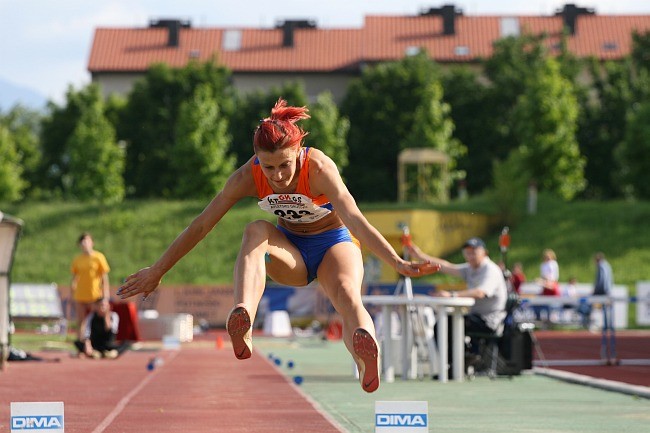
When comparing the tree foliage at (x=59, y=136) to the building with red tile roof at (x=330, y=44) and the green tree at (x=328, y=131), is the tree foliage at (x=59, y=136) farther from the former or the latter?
the green tree at (x=328, y=131)

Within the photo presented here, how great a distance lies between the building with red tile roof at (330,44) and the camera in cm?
8875

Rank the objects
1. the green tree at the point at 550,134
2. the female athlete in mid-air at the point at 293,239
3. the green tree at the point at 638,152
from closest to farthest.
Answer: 1. the female athlete in mid-air at the point at 293,239
2. the green tree at the point at 638,152
3. the green tree at the point at 550,134

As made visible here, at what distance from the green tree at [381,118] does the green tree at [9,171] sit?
16705 mm

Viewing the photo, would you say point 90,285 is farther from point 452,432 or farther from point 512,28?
point 512,28

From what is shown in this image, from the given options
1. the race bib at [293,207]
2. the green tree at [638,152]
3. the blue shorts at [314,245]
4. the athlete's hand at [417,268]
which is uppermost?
the green tree at [638,152]

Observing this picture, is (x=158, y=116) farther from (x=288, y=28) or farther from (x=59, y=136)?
(x=288, y=28)

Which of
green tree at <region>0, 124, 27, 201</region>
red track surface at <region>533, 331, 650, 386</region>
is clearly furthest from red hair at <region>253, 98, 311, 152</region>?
green tree at <region>0, 124, 27, 201</region>

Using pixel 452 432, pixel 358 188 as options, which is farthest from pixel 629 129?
pixel 452 432

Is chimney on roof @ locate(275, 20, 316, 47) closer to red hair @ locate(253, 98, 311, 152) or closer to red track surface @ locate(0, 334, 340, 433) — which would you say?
red track surface @ locate(0, 334, 340, 433)

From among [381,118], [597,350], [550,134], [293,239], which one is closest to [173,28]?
[381,118]

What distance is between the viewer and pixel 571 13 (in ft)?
300

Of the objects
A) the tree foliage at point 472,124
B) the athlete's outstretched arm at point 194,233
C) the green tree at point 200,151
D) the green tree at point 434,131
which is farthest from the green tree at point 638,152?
the athlete's outstretched arm at point 194,233

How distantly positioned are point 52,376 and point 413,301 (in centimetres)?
441

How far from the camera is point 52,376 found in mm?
17125
